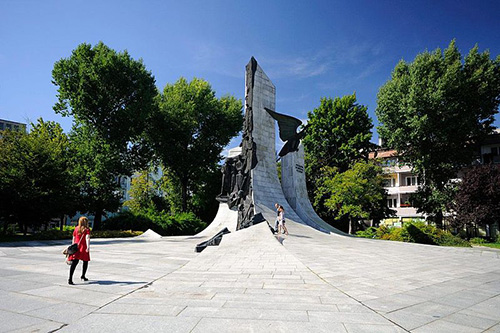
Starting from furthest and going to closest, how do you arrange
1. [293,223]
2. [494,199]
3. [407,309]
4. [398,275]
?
[494,199], [293,223], [398,275], [407,309]

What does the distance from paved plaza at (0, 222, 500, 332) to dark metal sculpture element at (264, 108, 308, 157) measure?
48.1 feet

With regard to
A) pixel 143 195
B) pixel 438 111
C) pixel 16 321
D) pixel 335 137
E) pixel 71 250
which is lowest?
pixel 16 321

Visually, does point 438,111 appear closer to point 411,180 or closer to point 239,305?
point 411,180

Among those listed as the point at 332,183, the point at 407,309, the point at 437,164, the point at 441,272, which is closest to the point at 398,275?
the point at 441,272

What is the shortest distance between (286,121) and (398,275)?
652 inches

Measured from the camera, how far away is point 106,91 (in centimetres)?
2698

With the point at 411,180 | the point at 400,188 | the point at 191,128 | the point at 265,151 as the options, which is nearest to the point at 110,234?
the point at 265,151

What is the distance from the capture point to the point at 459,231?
113 feet

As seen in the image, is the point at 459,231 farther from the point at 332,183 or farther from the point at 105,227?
the point at 105,227

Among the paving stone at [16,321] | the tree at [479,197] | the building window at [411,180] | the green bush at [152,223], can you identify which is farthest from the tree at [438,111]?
the paving stone at [16,321]

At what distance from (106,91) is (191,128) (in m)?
9.72

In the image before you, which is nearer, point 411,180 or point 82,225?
point 82,225

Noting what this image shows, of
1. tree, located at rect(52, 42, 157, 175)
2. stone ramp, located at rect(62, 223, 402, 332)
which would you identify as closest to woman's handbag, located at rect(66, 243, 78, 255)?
stone ramp, located at rect(62, 223, 402, 332)

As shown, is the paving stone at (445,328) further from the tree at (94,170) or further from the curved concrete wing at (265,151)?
the tree at (94,170)
